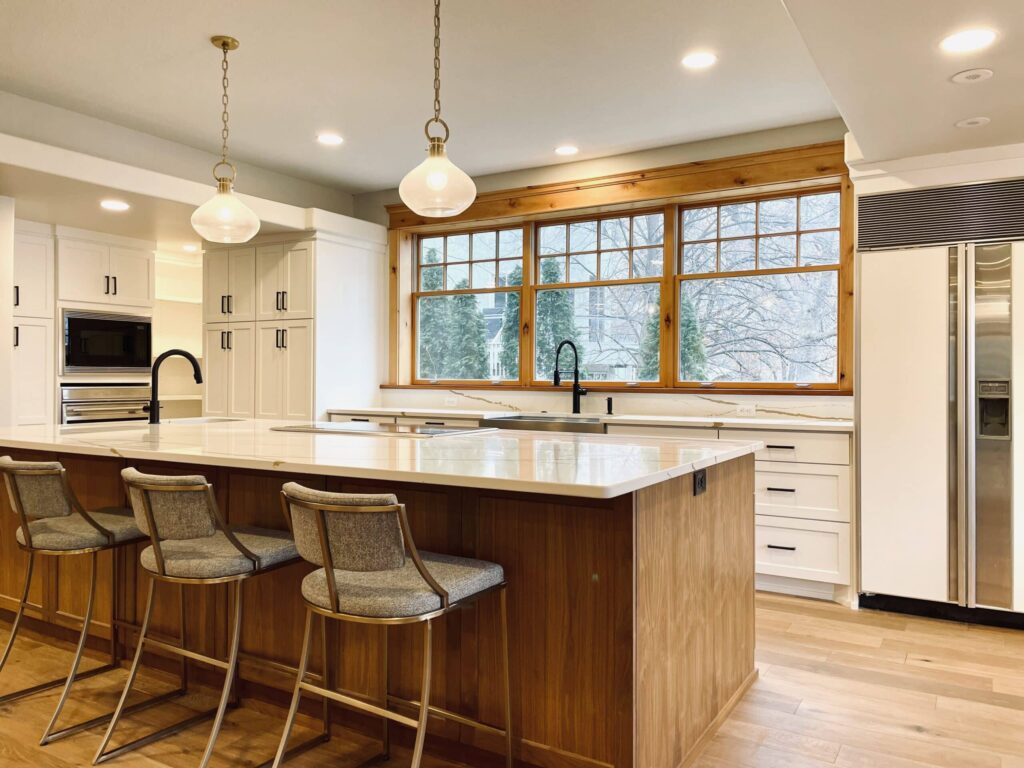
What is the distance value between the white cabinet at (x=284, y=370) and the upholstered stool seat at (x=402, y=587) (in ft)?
11.5

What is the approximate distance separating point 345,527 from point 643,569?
2.47 ft

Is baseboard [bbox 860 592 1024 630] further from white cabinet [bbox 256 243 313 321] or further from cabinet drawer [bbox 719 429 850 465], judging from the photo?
white cabinet [bbox 256 243 313 321]

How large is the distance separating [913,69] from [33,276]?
16.8 ft

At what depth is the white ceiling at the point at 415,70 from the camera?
9.98 feet

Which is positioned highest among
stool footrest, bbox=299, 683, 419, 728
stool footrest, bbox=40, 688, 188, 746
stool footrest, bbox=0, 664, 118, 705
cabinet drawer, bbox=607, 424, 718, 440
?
cabinet drawer, bbox=607, 424, 718, 440

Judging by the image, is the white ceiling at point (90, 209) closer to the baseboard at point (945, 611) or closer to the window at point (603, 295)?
the window at point (603, 295)

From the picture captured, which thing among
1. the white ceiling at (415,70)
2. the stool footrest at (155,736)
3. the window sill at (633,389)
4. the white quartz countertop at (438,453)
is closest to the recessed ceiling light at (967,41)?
the white ceiling at (415,70)

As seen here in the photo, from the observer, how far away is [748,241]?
4602 mm

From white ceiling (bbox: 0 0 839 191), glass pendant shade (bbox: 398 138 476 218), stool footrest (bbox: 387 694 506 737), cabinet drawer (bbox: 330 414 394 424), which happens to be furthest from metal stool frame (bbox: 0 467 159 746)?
cabinet drawer (bbox: 330 414 394 424)

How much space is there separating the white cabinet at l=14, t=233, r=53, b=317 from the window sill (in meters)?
2.39

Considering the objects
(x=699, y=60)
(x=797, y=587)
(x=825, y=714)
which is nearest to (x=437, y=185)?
(x=699, y=60)

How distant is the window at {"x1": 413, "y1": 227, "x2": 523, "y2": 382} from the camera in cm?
548

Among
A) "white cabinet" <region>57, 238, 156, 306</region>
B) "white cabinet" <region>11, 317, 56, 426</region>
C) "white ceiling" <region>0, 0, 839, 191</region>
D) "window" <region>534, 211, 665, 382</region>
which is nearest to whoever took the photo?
"white ceiling" <region>0, 0, 839, 191</region>

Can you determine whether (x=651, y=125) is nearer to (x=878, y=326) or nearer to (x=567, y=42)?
(x=567, y=42)
